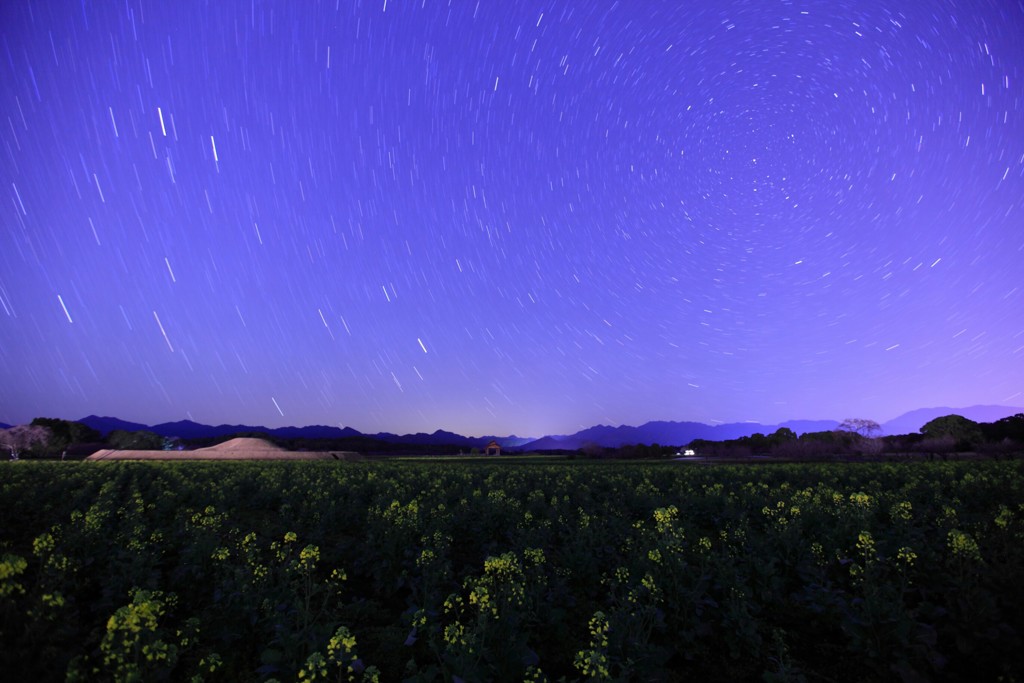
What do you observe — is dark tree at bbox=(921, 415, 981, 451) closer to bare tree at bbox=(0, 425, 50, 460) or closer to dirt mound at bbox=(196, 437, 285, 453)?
dirt mound at bbox=(196, 437, 285, 453)

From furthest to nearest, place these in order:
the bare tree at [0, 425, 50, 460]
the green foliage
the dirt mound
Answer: the bare tree at [0, 425, 50, 460], the dirt mound, the green foliage

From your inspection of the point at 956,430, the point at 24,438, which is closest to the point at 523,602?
the point at 956,430

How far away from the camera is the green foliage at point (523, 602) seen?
6098 mm

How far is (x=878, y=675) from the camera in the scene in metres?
7.44

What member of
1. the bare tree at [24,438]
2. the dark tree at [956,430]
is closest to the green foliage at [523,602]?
the dark tree at [956,430]

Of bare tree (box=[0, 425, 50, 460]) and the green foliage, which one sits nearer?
the green foliage

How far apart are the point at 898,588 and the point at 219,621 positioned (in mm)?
12393

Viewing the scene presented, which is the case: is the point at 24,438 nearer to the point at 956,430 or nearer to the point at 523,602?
the point at 523,602

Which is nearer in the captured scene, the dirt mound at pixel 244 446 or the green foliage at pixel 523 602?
the green foliage at pixel 523 602

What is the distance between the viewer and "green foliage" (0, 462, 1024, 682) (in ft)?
20.0

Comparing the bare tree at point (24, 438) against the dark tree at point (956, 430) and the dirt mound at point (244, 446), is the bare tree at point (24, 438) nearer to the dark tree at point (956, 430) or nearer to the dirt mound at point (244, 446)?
the dirt mound at point (244, 446)

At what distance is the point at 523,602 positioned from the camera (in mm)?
8008

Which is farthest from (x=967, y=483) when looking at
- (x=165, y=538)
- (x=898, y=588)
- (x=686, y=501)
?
(x=165, y=538)

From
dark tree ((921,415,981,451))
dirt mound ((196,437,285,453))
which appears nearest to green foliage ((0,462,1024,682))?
dirt mound ((196,437,285,453))
